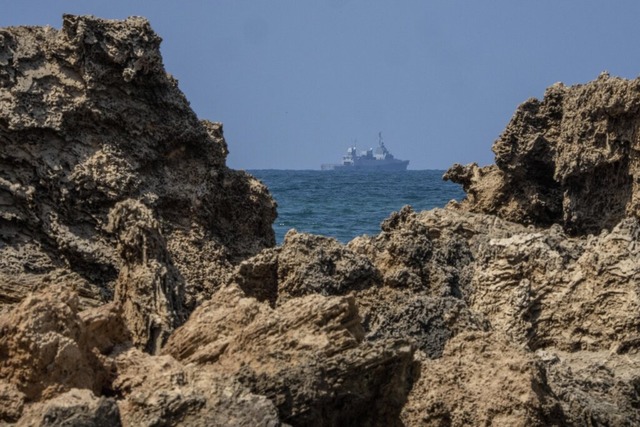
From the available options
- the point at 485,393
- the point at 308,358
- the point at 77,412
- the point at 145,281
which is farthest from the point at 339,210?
the point at 77,412

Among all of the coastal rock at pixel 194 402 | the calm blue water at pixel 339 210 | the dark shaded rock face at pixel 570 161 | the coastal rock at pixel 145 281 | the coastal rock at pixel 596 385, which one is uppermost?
the dark shaded rock face at pixel 570 161

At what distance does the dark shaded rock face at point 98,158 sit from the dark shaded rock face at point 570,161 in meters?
2.23

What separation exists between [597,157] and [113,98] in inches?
120

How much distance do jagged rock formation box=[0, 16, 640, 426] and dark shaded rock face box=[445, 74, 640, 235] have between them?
0.01 meters

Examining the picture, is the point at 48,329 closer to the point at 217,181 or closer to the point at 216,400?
the point at 216,400

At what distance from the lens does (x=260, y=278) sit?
252 inches

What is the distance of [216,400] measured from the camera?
13.2ft

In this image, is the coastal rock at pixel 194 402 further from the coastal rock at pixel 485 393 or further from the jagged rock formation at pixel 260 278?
the coastal rock at pixel 485 393

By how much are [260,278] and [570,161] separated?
2.62 m

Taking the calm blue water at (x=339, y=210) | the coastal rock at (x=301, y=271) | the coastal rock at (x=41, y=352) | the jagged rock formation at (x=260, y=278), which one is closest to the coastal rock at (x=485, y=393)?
the jagged rock formation at (x=260, y=278)

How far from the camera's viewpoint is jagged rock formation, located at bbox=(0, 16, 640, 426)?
4305 millimetres

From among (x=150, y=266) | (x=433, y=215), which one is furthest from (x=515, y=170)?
(x=150, y=266)

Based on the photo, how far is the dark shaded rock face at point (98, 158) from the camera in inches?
256

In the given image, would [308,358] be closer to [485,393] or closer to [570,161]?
[485,393]
